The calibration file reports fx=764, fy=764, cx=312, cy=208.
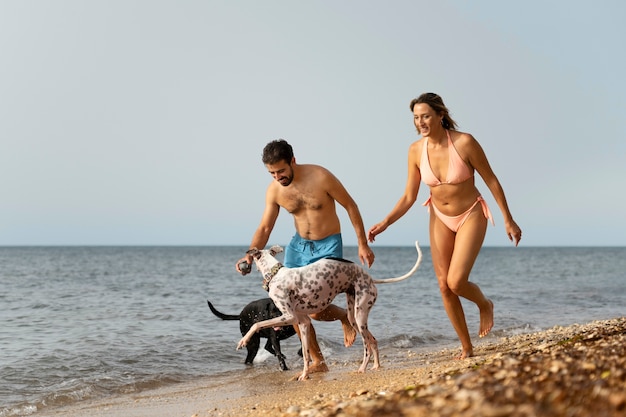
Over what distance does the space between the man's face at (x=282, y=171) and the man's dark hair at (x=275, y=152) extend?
1.3 inches

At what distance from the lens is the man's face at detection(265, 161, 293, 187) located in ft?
20.4

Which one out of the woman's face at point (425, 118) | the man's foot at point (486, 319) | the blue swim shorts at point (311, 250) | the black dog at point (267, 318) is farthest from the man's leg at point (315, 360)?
the woman's face at point (425, 118)

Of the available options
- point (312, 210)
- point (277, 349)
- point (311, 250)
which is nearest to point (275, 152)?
point (312, 210)

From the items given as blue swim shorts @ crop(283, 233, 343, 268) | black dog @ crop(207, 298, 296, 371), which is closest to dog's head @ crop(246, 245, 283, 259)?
blue swim shorts @ crop(283, 233, 343, 268)

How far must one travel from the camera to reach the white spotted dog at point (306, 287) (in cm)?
625

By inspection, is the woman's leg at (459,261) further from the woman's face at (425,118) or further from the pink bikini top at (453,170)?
the woman's face at (425,118)

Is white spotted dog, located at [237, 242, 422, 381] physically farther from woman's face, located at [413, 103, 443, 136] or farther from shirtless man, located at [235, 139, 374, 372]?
woman's face, located at [413, 103, 443, 136]

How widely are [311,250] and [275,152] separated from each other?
0.95 m

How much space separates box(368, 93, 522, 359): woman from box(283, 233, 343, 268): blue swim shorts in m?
0.50

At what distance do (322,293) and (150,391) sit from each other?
8.92ft

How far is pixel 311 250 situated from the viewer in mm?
6590

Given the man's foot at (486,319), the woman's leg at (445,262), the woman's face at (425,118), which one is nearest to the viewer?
the woman's face at (425,118)

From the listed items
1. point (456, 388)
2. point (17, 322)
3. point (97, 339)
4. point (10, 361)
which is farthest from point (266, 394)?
point (17, 322)

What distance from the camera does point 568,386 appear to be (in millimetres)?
3504
